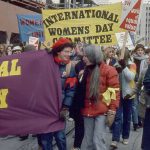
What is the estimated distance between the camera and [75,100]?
716 centimetres

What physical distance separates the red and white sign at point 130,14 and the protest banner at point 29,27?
5.81 m

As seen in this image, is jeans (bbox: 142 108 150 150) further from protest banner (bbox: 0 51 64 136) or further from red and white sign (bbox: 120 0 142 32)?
red and white sign (bbox: 120 0 142 32)

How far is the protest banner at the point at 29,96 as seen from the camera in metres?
6.55

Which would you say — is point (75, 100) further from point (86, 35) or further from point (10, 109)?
point (86, 35)

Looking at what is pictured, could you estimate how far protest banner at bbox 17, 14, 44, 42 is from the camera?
15.7m

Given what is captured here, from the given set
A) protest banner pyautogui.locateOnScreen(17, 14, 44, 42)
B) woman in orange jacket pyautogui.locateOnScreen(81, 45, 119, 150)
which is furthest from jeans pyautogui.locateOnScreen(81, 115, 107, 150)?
protest banner pyautogui.locateOnScreen(17, 14, 44, 42)

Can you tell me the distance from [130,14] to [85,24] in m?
2.05

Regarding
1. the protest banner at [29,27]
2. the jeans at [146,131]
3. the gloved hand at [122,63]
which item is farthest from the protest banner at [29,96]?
the protest banner at [29,27]

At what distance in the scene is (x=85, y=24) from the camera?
39.3ft

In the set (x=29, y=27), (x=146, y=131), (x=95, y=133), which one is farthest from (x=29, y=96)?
(x=29, y=27)

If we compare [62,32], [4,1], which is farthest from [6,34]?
[62,32]

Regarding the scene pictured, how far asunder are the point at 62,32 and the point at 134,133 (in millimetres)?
2768

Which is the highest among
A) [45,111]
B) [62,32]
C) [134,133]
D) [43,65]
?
[62,32]

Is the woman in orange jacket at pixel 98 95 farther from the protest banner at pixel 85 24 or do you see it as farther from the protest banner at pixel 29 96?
the protest banner at pixel 85 24
